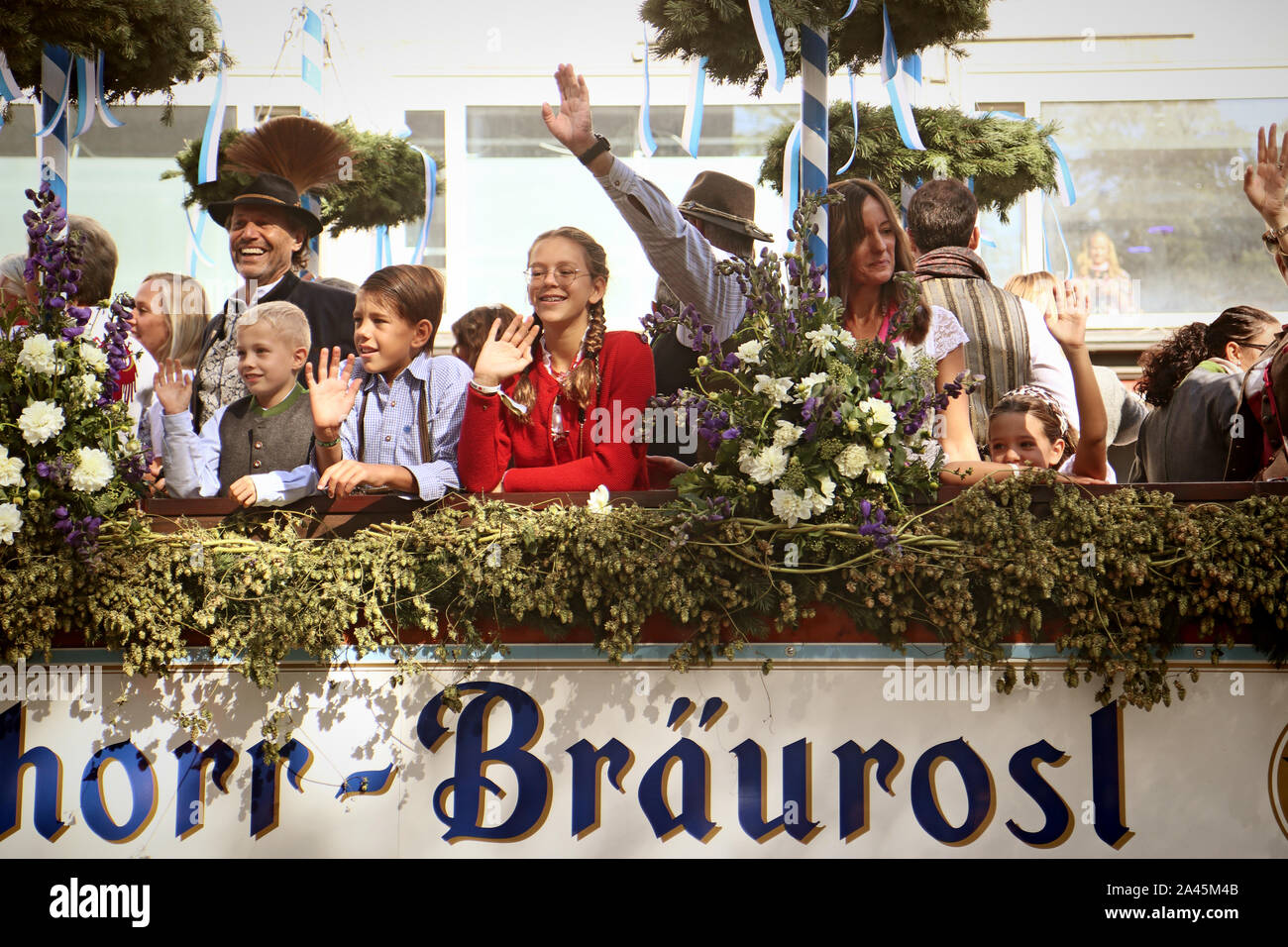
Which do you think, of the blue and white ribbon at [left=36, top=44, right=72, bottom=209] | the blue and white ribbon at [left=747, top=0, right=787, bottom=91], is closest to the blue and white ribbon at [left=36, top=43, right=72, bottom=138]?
the blue and white ribbon at [left=36, top=44, right=72, bottom=209]

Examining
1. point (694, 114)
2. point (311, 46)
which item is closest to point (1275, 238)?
point (694, 114)

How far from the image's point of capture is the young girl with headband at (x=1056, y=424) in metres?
3.57

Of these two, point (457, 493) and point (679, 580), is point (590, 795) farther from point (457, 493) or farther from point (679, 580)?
point (457, 493)

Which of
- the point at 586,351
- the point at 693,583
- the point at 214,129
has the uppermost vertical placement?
the point at 214,129

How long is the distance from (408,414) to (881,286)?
1648mm

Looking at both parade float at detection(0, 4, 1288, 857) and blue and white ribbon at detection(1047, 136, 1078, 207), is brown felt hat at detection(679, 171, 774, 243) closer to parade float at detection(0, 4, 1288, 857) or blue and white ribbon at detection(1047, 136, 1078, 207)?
parade float at detection(0, 4, 1288, 857)

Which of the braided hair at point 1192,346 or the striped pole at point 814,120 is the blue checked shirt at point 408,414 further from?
the braided hair at point 1192,346

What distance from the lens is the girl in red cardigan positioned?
128 inches

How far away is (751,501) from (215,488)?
→ 5.96 ft

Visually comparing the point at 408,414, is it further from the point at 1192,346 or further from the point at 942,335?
the point at 1192,346

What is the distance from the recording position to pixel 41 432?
3078mm

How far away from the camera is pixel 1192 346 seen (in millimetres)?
4492

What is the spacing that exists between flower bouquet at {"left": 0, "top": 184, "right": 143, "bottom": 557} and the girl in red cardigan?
3.28 feet

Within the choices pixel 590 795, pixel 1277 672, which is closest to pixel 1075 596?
pixel 1277 672
